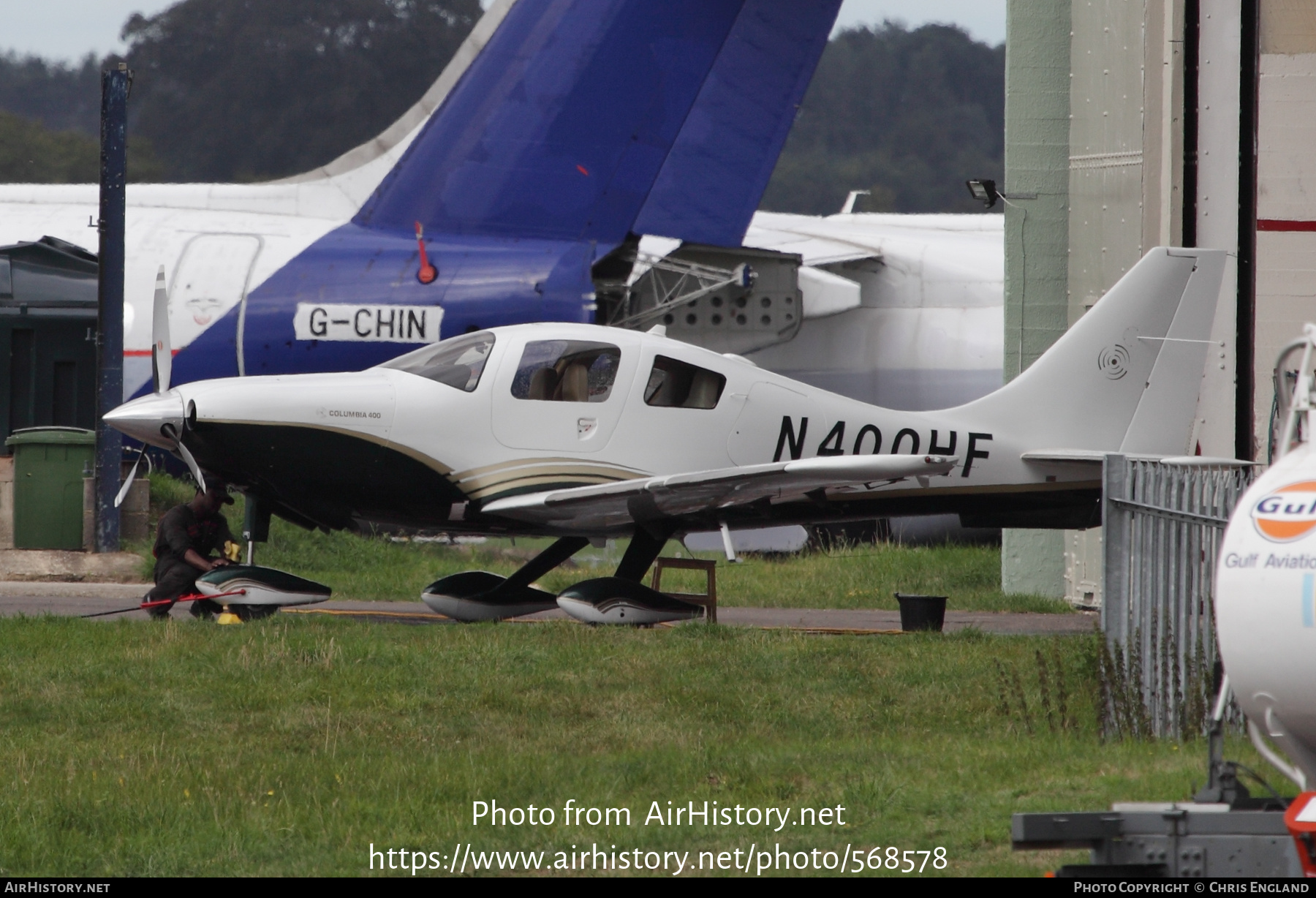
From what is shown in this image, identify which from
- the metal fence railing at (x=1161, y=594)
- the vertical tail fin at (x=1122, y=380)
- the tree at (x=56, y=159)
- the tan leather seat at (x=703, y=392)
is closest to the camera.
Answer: the metal fence railing at (x=1161, y=594)

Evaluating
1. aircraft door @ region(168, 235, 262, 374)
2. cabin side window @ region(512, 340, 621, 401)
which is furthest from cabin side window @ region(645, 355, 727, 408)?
aircraft door @ region(168, 235, 262, 374)

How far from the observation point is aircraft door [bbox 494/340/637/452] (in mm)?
12156

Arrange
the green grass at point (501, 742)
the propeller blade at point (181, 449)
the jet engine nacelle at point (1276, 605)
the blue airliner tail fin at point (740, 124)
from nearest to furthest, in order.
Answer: the jet engine nacelle at point (1276, 605) < the green grass at point (501, 742) < the propeller blade at point (181, 449) < the blue airliner tail fin at point (740, 124)

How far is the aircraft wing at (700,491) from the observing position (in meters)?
10.9

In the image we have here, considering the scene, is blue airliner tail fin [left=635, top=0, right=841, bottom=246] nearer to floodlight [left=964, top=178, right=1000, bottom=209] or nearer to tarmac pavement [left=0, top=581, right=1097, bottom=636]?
floodlight [left=964, top=178, right=1000, bottom=209]

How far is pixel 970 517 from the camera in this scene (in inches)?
524

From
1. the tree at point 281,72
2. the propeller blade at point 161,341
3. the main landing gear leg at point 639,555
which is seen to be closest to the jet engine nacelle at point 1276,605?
the main landing gear leg at point 639,555

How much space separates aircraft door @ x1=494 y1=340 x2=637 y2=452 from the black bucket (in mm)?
2651

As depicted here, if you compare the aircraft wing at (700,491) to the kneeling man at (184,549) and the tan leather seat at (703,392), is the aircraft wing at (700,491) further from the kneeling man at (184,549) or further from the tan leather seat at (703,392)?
the kneeling man at (184,549)

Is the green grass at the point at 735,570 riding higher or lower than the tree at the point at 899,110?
lower

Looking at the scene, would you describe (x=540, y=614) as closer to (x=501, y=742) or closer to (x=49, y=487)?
(x=49, y=487)

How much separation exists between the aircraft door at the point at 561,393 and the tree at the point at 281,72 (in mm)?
40343

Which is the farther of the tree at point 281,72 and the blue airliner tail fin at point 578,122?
the tree at point 281,72
